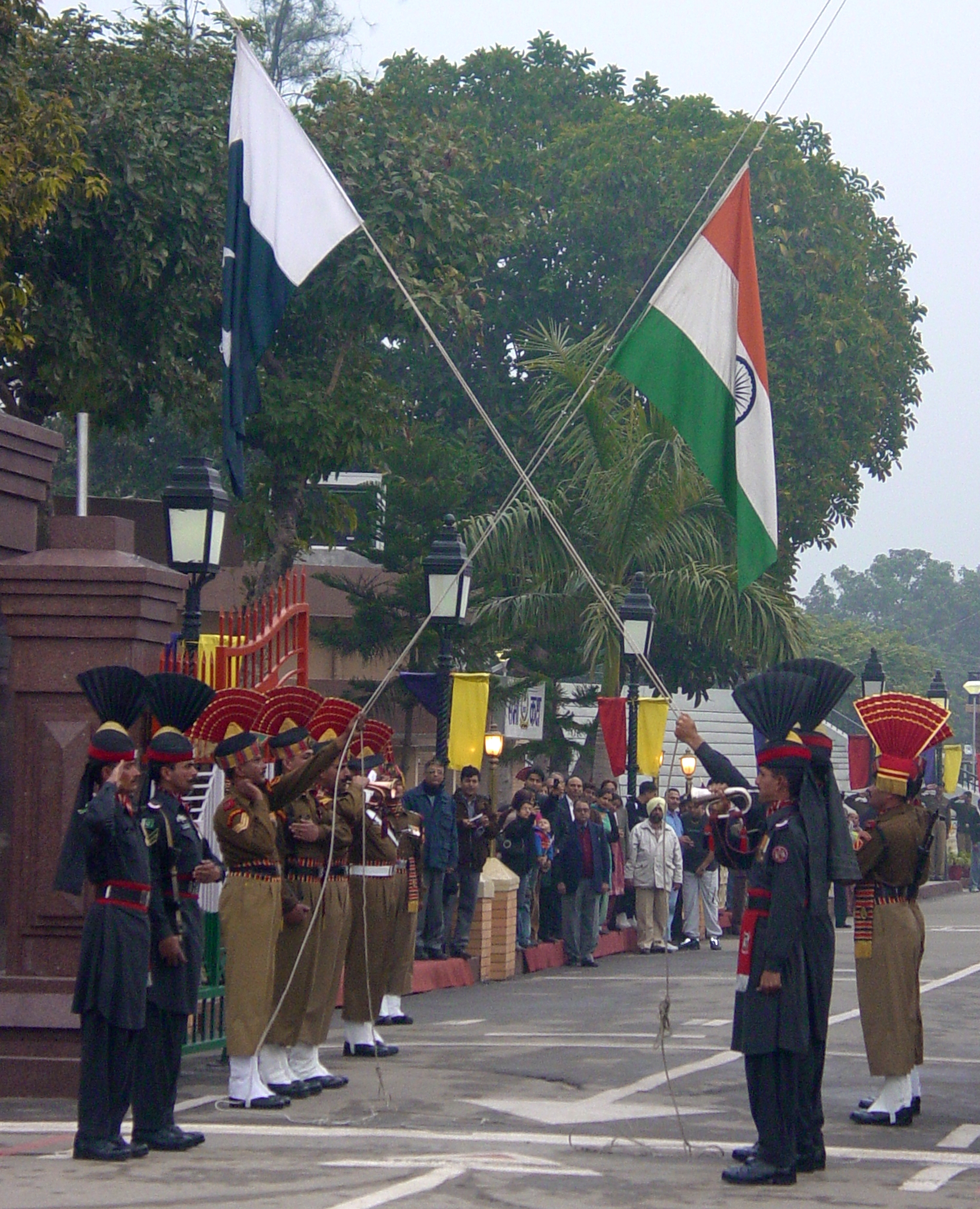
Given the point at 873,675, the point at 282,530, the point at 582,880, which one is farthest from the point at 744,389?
the point at 873,675

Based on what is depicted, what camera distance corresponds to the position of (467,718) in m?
17.0

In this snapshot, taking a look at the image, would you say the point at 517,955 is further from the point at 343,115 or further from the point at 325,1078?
the point at 343,115

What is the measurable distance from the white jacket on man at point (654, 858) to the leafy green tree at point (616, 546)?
475 cm

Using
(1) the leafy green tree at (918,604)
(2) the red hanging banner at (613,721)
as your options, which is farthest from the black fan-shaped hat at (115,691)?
(1) the leafy green tree at (918,604)

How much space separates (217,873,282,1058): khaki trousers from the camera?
32.2 feet

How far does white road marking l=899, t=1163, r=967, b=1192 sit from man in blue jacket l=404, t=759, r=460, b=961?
833cm

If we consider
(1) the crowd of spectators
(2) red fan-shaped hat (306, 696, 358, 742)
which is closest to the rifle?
(2) red fan-shaped hat (306, 696, 358, 742)

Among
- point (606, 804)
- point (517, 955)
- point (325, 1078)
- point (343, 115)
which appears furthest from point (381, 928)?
point (343, 115)

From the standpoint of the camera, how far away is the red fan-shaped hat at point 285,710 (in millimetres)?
10906

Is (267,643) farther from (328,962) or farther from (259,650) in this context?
(328,962)

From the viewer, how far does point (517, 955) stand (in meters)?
19.3

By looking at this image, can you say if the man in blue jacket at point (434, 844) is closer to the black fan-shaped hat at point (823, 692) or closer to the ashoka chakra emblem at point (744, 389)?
the ashoka chakra emblem at point (744, 389)

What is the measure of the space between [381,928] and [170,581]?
3.18m

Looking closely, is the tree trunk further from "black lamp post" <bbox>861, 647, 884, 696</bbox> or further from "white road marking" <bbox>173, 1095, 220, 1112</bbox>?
"white road marking" <bbox>173, 1095, 220, 1112</bbox>
